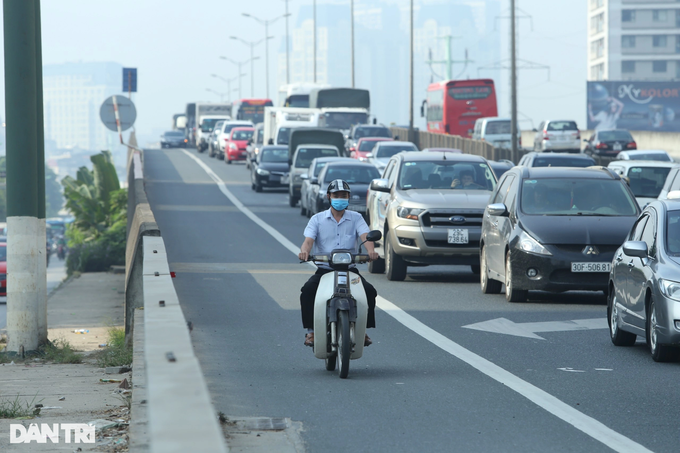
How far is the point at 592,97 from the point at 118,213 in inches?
2976

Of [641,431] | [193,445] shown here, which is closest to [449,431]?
[641,431]

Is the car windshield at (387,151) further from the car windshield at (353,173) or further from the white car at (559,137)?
the white car at (559,137)

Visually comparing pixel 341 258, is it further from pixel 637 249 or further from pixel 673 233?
pixel 673 233

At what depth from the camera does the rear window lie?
60938mm

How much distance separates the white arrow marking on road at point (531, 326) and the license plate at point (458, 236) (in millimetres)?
4065

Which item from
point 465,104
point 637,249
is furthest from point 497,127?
point 637,249

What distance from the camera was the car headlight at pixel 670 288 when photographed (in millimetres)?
9492

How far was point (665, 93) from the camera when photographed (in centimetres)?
11475

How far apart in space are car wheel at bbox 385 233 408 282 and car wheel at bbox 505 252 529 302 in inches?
112

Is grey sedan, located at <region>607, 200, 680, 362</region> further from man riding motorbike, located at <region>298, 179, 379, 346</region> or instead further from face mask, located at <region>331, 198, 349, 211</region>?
face mask, located at <region>331, 198, 349, 211</region>

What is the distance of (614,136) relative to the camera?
5972cm

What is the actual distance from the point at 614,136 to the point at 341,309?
→ 5314cm

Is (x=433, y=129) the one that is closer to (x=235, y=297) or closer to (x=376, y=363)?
(x=235, y=297)

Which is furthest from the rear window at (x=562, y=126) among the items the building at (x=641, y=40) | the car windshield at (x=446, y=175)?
the building at (x=641, y=40)
